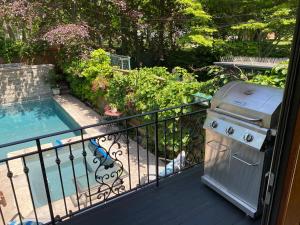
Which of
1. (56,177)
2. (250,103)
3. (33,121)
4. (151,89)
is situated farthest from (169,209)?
(33,121)

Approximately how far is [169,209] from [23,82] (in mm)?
10030

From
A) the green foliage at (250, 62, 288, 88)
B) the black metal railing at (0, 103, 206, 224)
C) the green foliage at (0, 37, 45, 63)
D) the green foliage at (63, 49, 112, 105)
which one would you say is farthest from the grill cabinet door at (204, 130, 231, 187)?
the green foliage at (0, 37, 45, 63)

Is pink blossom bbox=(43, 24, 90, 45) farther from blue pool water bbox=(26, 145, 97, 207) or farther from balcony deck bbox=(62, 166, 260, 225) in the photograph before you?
balcony deck bbox=(62, 166, 260, 225)

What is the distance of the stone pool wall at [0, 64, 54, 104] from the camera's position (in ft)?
33.5

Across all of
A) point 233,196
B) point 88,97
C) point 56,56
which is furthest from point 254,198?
point 56,56

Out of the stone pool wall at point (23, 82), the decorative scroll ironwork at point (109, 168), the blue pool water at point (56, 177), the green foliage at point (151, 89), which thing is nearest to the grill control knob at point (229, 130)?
the decorative scroll ironwork at point (109, 168)

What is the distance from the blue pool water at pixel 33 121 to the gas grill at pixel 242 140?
5717 millimetres

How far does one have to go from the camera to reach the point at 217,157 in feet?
7.89

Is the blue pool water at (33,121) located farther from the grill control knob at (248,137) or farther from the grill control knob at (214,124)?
the grill control knob at (248,137)

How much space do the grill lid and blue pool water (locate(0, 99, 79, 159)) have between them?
19.2 feet

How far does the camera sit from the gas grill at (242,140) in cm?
194

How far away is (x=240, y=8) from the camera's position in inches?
384

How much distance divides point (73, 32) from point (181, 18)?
4.60 m

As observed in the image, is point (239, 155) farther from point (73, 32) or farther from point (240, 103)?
point (73, 32)
